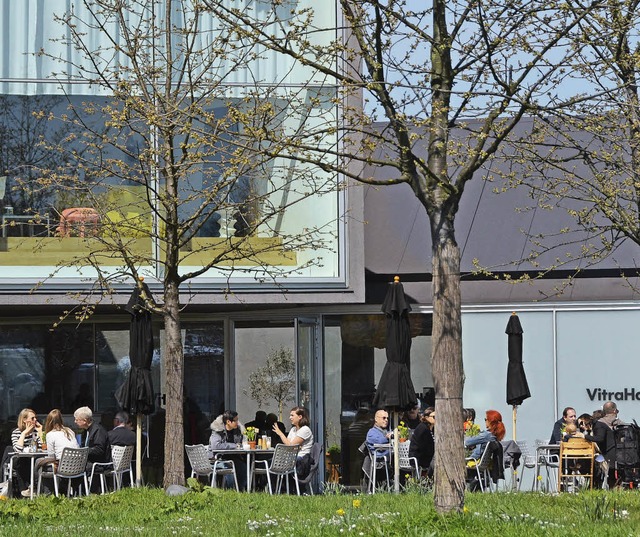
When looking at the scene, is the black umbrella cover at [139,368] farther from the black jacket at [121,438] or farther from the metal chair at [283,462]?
the metal chair at [283,462]

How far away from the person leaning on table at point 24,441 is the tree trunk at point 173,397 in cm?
345

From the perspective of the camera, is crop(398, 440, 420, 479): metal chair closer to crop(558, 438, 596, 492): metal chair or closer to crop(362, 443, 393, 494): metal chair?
crop(362, 443, 393, 494): metal chair

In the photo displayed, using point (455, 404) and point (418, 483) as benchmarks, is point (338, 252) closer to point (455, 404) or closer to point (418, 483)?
point (418, 483)

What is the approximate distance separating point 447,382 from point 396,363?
6.91 m

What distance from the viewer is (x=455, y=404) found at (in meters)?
9.38

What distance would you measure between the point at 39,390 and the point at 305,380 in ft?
16.1

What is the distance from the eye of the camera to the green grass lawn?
8516 millimetres

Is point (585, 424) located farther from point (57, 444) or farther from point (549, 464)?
point (57, 444)

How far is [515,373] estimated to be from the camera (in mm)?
18016

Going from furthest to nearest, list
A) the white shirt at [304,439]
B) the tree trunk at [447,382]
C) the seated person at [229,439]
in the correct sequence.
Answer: the seated person at [229,439] < the white shirt at [304,439] < the tree trunk at [447,382]

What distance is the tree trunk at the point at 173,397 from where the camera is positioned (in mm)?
13891

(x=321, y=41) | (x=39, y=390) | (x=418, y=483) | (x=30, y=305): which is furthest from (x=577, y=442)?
(x=39, y=390)

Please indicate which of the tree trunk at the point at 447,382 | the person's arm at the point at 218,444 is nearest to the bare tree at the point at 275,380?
the person's arm at the point at 218,444

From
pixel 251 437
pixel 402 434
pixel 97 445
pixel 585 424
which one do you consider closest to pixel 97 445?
pixel 97 445
